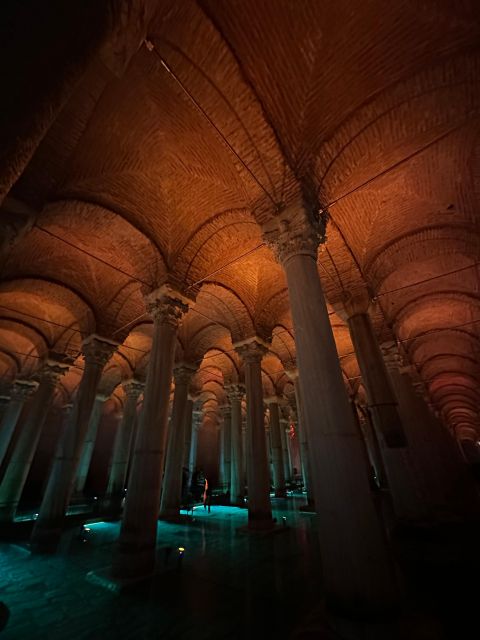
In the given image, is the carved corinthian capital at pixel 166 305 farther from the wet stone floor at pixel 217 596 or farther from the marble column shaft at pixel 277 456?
the marble column shaft at pixel 277 456

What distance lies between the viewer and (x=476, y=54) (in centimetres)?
403

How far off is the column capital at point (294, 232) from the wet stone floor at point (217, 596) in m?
4.14

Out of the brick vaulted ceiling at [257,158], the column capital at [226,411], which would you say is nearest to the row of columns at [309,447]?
the brick vaulted ceiling at [257,158]

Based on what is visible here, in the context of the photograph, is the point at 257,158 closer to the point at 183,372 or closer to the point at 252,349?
the point at 252,349

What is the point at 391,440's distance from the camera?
5.62 meters

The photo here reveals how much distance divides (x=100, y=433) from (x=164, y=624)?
19069mm

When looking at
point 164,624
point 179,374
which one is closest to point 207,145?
point 164,624

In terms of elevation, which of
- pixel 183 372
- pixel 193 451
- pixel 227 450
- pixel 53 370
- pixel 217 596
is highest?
pixel 183 372

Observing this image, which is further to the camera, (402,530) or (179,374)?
(179,374)

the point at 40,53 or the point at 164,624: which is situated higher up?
the point at 40,53

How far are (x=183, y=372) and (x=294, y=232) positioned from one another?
7887 mm

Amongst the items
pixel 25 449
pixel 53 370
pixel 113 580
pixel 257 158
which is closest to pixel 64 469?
pixel 113 580

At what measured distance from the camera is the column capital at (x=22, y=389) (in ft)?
39.2

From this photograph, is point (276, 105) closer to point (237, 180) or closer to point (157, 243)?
point (237, 180)
